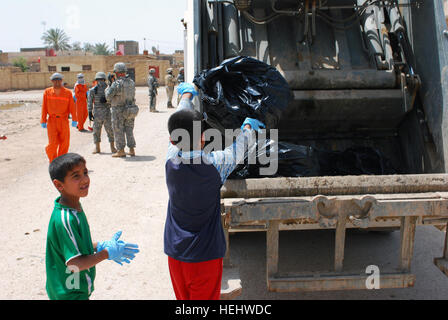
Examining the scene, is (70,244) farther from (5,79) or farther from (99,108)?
(5,79)

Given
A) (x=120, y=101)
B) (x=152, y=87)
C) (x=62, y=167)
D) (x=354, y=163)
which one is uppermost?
(x=152, y=87)

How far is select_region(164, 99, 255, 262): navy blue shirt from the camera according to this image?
7.04 ft

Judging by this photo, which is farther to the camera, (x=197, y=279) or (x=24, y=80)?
(x=24, y=80)

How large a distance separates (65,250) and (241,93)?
1.82 metres

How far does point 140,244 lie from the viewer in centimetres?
412

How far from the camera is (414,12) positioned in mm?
3840

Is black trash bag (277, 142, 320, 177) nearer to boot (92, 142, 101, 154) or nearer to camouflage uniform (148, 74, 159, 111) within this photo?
boot (92, 142, 101, 154)

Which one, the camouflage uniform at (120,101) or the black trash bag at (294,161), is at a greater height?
the camouflage uniform at (120,101)

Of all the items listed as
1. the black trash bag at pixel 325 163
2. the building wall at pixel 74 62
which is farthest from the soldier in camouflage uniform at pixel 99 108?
the building wall at pixel 74 62

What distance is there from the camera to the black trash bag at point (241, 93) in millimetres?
3209

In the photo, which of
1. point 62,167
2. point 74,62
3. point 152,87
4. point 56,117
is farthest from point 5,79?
point 62,167

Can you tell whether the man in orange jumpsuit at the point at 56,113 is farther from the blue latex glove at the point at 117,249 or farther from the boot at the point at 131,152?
the blue latex glove at the point at 117,249

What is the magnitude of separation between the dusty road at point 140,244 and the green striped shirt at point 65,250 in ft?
3.98
